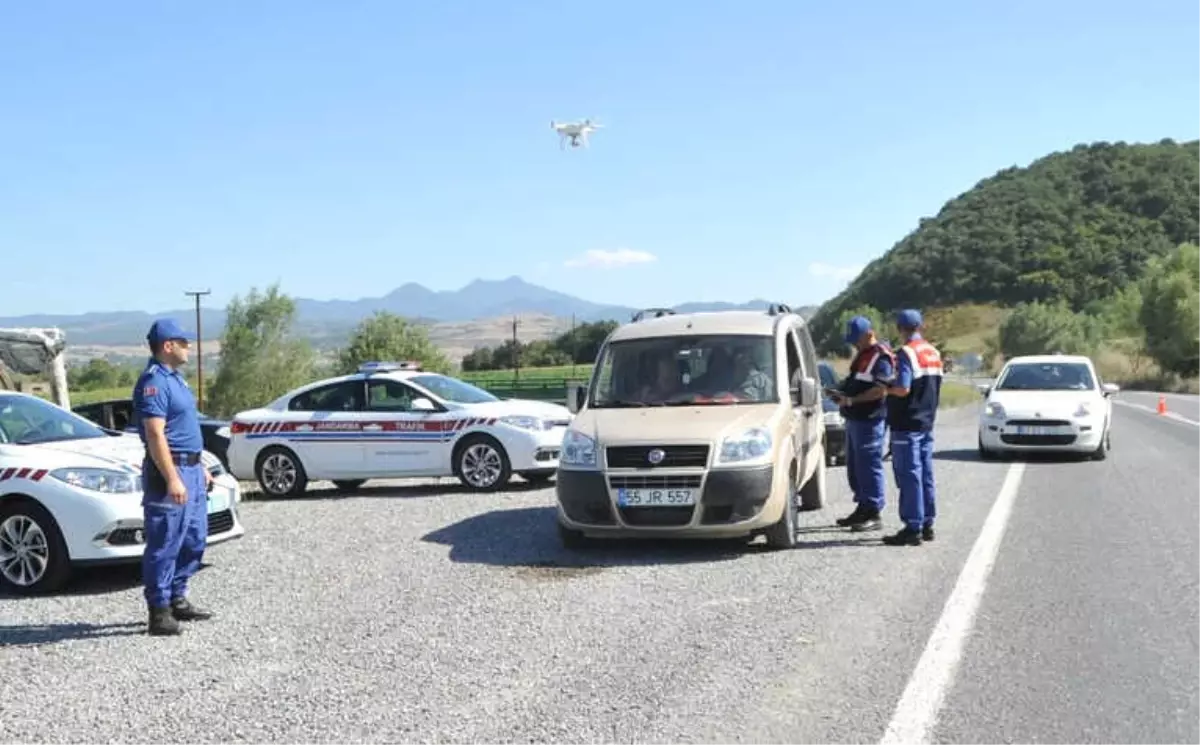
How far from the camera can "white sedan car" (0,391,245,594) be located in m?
8.05

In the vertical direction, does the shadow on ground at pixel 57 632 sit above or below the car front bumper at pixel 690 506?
below

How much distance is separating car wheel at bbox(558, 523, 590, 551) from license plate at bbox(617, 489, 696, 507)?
0.62 m

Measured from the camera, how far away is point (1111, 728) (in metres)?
4.78

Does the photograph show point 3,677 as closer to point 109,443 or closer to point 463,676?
point 463,676

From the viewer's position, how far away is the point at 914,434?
962cm

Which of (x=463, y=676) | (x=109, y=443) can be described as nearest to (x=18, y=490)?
(x=109, y=443)

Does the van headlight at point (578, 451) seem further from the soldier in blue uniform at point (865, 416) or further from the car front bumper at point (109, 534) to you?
the car front bumper at point (109, 534)

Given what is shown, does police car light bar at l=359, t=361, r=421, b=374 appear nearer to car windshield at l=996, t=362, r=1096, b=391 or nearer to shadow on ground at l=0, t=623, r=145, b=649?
shadow on ground at l=0, t=623, r=145, b=649

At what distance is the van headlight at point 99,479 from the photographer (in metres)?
8.12

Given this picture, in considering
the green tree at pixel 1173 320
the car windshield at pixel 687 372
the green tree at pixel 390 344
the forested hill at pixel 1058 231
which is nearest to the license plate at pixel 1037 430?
the car windshield at pixel 687 372

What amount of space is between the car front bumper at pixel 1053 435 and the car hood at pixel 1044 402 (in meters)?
0.13

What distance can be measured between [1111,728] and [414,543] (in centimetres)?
663

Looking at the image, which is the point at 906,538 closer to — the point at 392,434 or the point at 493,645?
the point at 493,645

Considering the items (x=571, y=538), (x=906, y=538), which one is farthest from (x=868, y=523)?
(x=571, y=538)
